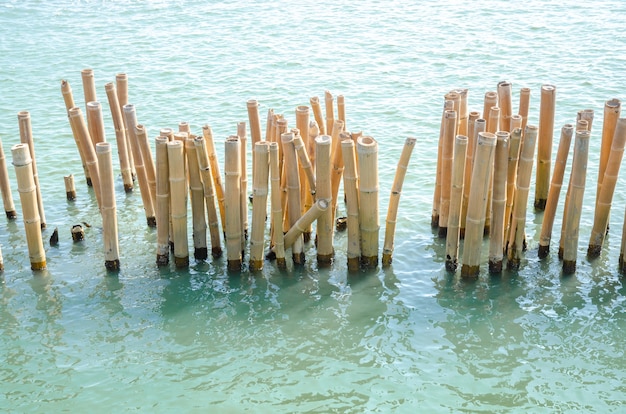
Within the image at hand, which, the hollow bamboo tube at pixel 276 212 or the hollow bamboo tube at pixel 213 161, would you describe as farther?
the hollow bamboo tube at pixel 213 161

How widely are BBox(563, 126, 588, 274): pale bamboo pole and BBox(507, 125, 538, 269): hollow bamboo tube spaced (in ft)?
1.52

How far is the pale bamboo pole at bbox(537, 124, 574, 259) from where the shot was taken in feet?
28.0

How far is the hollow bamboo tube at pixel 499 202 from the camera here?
8195 mm

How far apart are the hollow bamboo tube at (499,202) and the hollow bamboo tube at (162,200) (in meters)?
3.58

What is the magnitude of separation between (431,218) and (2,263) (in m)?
5.43

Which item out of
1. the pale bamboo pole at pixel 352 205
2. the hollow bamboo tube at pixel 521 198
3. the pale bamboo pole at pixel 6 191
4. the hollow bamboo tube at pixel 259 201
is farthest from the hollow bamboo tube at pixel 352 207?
the pale bamboo pole at pixel 6 191

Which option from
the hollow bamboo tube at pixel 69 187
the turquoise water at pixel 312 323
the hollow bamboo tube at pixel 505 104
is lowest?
the turquoise water at pixel 312 323

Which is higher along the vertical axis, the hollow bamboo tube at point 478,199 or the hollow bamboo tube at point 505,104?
the hollow bamboo tube at point 505,104

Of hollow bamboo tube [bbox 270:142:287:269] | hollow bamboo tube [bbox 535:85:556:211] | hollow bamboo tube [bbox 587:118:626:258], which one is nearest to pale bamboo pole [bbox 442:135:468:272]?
hollow bamboo tube [bbox 535:85:556:211]

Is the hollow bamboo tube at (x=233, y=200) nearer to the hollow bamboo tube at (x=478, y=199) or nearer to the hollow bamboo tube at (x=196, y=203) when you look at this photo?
the hollow bamboo tube at (x=196, y=203)

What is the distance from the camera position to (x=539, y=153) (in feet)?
32.1

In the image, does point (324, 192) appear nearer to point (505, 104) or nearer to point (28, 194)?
point (505, 104)

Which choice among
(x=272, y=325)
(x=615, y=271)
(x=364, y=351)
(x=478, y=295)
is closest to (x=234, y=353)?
(x=272, y=325)

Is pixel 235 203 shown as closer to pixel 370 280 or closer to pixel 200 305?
pixel 200 305
